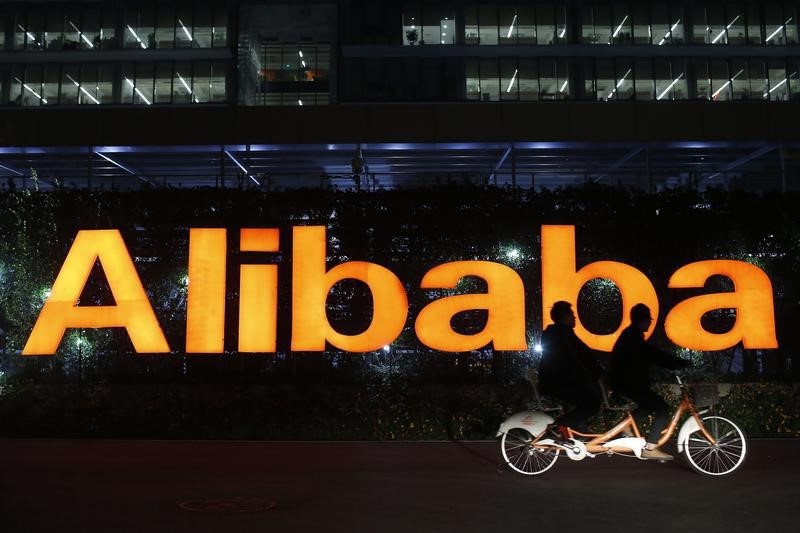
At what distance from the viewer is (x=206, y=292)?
12789mm

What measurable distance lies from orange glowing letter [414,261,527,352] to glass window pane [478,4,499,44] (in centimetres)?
3200

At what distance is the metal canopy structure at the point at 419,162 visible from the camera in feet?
84.6

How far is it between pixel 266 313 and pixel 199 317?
1.14 m

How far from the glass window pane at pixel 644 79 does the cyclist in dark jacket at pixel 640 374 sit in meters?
36.0

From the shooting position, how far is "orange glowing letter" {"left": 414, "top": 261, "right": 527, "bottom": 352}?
491 inches

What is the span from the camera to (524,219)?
43.2ft

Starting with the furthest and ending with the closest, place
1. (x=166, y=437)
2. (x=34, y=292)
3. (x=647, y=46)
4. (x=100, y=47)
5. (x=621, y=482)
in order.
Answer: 1. (x=100, y=47)
2. (x=647, y=46)
3. (x=34, y=292)
4. (x=166, y=437)
5. (x=621, y=482)

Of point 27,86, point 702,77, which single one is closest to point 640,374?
point 702,77

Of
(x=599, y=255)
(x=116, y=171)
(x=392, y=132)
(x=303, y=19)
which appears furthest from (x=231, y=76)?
(x=599, y=255)

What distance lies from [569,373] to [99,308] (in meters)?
8.18

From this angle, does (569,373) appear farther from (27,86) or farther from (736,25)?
(27,86)

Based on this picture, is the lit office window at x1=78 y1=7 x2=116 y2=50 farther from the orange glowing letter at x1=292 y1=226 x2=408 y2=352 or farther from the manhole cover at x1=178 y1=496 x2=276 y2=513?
the manhole cover at x1=178 y1=496 x2=276 y2=513

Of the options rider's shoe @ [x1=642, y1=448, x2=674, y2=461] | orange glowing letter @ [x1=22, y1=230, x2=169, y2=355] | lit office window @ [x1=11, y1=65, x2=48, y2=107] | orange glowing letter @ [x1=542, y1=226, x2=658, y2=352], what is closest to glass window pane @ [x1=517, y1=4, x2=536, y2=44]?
lit office window @ [x1=11, y1=65, x2=48, y2=107]

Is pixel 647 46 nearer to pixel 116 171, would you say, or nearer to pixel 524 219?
pixel 116 171
